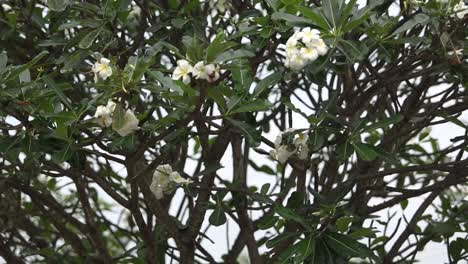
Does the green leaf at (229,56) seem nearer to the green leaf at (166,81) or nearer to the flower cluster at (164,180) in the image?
the green leaf at (166,81)

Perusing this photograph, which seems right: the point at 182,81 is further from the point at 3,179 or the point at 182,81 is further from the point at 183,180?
the point at 3,179

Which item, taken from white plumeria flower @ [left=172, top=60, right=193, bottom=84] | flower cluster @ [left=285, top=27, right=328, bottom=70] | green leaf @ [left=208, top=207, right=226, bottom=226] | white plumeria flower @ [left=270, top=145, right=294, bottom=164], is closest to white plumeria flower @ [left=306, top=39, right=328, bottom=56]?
flower cluster @ [left=285, top=27, right=328, bottom=70]

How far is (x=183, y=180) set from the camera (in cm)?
154

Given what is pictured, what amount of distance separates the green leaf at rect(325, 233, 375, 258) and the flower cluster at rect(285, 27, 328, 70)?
1.34 feet

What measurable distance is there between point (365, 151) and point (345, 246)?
7.8 inches

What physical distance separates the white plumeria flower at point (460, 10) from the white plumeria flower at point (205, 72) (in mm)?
471

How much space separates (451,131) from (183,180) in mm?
1858

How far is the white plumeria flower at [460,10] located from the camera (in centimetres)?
130

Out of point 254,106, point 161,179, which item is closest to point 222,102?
point 254,106

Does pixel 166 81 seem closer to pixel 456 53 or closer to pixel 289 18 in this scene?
pixel 289 18

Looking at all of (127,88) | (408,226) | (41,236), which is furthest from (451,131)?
(127,88)

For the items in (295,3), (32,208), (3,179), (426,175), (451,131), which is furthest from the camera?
(451,131)

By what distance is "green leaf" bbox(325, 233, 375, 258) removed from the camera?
1.48 meters

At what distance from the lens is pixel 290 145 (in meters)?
1.49
